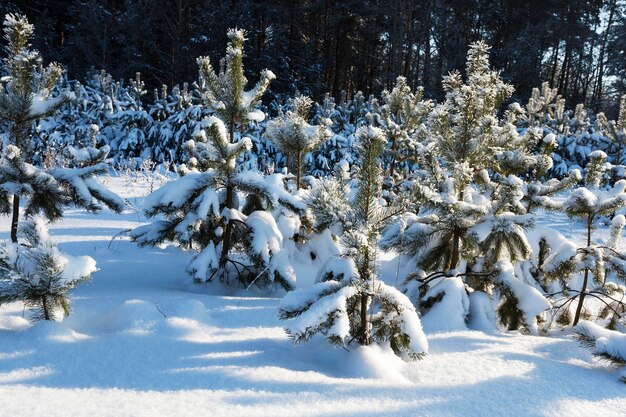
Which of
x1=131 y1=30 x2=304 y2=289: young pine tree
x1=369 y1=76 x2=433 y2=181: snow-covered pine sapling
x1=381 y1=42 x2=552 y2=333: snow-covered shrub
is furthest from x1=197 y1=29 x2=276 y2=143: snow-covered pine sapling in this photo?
x1=369 y1=76 x2=433 y2=181: snow-covered pine sapling

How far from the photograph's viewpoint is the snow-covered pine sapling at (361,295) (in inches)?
85.7

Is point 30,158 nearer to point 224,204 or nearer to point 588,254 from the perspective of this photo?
point 224,204

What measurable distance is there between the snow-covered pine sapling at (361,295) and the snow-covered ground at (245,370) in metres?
0.15

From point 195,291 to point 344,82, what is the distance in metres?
24.5

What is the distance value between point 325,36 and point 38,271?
79.7 feet

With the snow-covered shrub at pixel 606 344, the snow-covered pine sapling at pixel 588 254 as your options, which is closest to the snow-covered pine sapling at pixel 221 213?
the snow-covered shrub at pixel 606 344

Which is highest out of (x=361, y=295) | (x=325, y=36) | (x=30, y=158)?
(x=325, y=36)

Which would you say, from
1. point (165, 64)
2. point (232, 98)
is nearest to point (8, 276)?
point (232, 98)

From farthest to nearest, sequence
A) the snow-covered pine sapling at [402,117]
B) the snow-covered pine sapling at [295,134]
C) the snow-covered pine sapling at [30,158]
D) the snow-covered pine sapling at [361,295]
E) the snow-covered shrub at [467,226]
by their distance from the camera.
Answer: the snow-covered pine sapling at [402,117] < the snow-covered pine sapling at [295,134] < the snow-covered shrub at [467,226] < the snow-covered pine sapling at [30,158] < the snow-covered pine sapling at [361,295]

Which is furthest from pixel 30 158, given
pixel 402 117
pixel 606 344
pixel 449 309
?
pixel 402 117

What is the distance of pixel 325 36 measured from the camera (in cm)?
2444

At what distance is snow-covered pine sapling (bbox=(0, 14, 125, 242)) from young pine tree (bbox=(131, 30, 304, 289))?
0.42 m

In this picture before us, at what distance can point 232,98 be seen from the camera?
3.72 meters

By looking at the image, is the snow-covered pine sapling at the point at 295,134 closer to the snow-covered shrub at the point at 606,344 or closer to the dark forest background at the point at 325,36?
the snow-covered shrub at the point at 606,344
